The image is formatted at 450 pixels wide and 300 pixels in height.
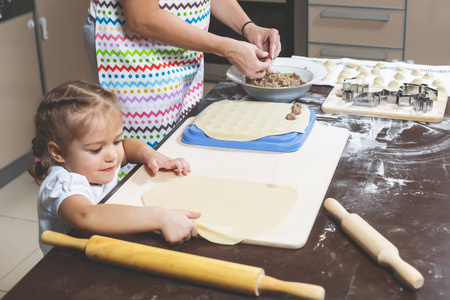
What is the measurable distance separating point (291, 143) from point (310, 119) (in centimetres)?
15

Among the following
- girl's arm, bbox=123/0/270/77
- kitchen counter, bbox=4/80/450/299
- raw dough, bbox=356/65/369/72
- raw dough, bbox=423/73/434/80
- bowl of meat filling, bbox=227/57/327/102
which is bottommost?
kitchen counter, bbox=4/80/450/299

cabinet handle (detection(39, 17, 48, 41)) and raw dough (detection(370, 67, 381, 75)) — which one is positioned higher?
raw dough (detection(370, 67, 381, 75))

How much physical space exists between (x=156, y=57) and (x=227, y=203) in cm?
65

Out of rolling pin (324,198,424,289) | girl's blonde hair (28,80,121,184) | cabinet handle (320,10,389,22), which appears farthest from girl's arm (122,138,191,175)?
cabinet handle (320,10,389,22)

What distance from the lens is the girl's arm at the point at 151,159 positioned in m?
1.23

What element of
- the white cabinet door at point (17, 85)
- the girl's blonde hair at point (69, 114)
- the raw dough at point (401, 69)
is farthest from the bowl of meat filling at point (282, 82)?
the white cabinet door at point (17, 85)

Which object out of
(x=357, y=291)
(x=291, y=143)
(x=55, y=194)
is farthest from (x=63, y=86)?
(x=357, y=291)

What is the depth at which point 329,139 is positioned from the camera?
137cm

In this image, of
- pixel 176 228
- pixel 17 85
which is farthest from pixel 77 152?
pixel 17 85

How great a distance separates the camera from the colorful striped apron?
1566mm

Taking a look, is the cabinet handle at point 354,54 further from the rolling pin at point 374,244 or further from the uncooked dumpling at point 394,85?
the rolling pin at point 374,244

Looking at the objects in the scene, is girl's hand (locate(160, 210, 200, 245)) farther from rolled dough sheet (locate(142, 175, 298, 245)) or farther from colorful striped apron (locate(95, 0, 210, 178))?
colorful striped apron (locate(95, 0, 210, 178))

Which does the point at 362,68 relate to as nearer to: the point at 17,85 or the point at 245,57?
the point at 245,57

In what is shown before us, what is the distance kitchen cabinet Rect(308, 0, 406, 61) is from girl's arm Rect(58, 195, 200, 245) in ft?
7.86
